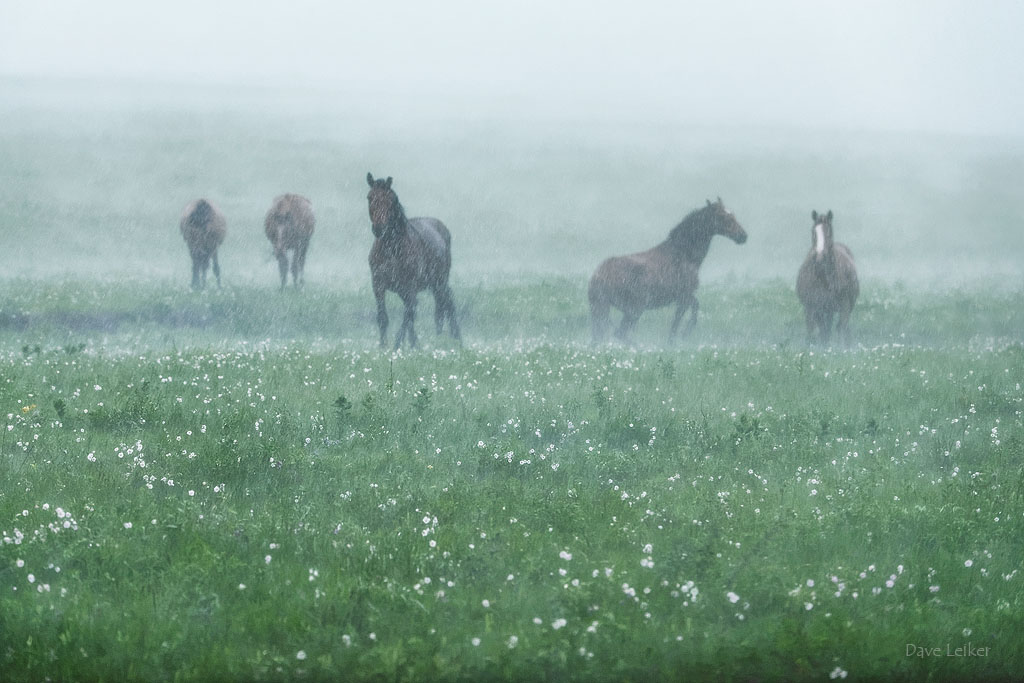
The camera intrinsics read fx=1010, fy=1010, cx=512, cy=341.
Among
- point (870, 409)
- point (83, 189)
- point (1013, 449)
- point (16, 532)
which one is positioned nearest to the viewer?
point (16, 532)

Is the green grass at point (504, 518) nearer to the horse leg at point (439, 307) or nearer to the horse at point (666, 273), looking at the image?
the horse leg at point (439, 307)

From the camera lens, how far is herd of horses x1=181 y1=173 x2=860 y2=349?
1786cm

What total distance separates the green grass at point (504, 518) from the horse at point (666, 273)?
23.6 ft

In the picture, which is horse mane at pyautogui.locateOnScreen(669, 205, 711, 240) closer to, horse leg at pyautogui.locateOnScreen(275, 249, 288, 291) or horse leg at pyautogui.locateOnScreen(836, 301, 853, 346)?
horse leg at pyautogui.locateOnScreen(836, 301, 853, 346)

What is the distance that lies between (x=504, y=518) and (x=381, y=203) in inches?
403

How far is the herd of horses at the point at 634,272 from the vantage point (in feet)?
58.6

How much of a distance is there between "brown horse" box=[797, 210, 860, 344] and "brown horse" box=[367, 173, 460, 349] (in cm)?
686

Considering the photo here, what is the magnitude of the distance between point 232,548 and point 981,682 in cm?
479

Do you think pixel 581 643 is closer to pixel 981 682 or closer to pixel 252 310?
pixel 981 682

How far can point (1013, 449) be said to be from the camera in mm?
9523

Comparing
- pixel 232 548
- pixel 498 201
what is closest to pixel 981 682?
pixel 232 548

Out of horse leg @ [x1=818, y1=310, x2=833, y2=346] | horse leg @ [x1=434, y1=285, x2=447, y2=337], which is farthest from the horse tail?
horse leg @ [x1=818, y1=310, x2=833, y2=346]
